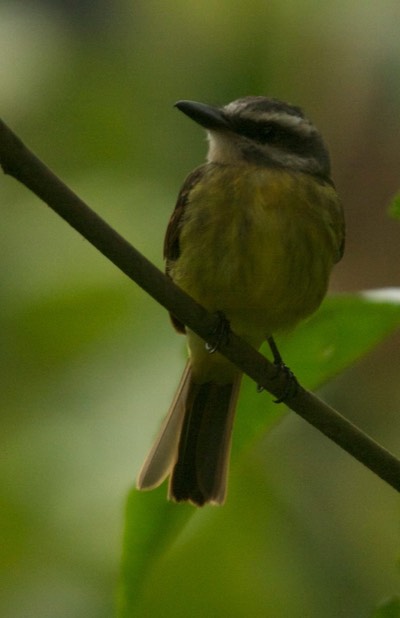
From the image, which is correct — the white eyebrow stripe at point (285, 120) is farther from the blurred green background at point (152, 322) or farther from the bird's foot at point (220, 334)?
the bird's foot at point (220, 334)

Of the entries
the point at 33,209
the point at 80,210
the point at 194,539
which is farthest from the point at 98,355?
the point at 80,210

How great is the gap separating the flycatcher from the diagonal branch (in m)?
0.54

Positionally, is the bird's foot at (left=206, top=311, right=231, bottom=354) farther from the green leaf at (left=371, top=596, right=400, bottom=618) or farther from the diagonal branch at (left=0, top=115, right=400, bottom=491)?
the green leaf at (left=371, top=596, right=400, bottom=618)

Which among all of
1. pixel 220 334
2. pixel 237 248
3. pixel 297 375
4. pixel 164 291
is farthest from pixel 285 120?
pixel 164 291

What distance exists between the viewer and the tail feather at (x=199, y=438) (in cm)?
307

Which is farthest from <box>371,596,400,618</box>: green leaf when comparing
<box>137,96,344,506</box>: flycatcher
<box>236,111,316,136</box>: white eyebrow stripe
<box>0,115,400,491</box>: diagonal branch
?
<box>236,111,316,136</box>: white eyebrow stripe

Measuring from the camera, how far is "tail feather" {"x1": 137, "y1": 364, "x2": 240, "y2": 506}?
3074 mm

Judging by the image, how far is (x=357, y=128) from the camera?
541 cm

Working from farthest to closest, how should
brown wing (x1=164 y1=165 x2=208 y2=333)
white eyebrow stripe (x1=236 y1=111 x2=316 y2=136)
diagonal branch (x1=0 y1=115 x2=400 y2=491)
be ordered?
white eyebrow stripe (x1=236 y1=111 x2=316 y2=136) → brown wing (x1=164 y1=165 x2=208 y2=333) → diagonal branch (x1=0 y1=115 x2=400 y2=491)

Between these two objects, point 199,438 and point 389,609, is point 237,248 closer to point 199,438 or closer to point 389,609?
point 199,438

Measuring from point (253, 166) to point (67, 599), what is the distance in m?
1.40

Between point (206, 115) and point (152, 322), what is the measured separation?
64 cm

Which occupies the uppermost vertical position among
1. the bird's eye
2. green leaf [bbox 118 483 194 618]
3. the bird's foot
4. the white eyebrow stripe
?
the white eyebrow stripe

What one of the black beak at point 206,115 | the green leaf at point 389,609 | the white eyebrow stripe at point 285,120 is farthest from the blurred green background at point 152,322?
the green leaf at point 389,609
